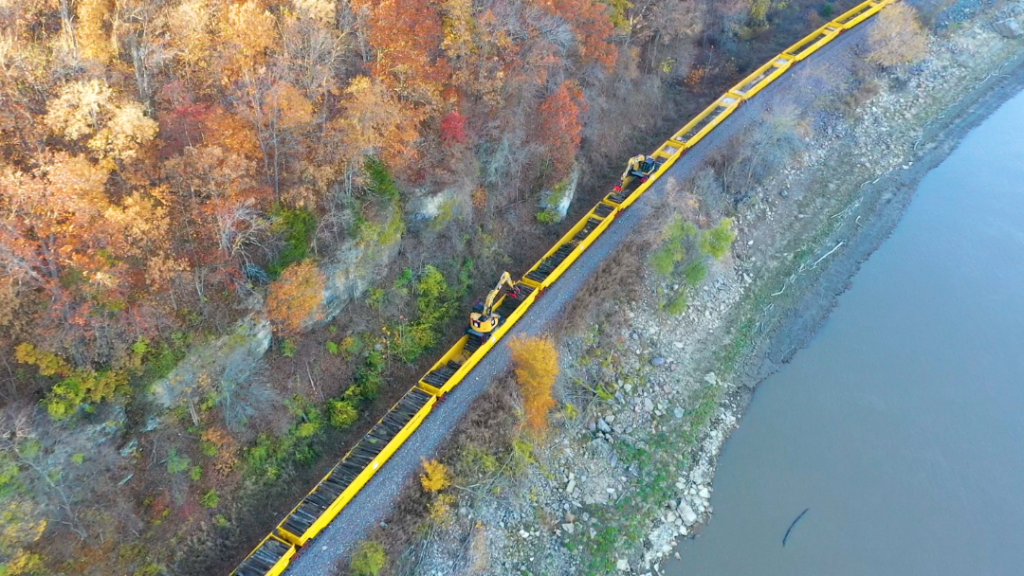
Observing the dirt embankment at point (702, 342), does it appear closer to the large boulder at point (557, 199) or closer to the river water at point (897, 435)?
the river water at point (897, 435)

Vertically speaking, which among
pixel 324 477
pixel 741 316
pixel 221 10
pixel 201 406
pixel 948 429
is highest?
pixel 221 10

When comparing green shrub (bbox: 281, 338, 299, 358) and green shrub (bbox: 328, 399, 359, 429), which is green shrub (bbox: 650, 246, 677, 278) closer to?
green shrub (bbox: 328, 399, 359, 429)

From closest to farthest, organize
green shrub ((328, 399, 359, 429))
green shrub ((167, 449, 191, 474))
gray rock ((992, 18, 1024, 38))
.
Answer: green shrub ((167, 449, 191, 474)), green shrub ((328, 399, 359, 429)), gray rock ((992, 18, 1024, 38))

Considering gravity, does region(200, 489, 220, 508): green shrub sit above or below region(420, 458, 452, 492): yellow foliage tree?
above

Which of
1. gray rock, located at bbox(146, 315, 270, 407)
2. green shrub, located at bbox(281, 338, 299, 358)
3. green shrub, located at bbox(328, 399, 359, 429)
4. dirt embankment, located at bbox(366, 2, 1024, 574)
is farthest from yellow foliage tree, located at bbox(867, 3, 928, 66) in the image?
gray rock, located at bbox(146, 315, 270, 407)

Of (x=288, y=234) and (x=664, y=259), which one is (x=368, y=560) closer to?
(x=288, y=234)

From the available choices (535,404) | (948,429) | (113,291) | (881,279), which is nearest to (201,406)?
(113,291)

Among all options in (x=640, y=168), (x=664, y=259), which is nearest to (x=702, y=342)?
(x=664, y=259)

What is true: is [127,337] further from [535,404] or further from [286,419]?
[535,404]
